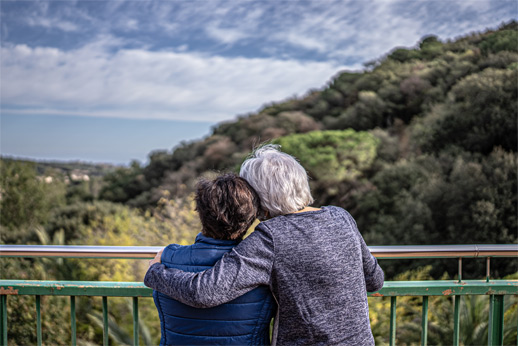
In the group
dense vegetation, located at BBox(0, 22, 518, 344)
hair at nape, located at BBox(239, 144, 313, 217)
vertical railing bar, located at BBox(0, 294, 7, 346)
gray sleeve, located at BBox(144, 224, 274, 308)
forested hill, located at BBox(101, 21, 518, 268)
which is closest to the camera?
gray sleeve, located at BBox(144, 224, 274, 308)

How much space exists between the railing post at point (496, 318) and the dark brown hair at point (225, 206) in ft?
4.44

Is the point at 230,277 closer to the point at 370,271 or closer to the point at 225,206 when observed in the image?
the point at 225,206

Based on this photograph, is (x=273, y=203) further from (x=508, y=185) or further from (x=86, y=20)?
(x=86, y=20)

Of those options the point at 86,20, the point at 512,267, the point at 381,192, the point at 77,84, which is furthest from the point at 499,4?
the point at 86,20

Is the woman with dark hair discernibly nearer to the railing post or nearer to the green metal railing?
the green metal railing

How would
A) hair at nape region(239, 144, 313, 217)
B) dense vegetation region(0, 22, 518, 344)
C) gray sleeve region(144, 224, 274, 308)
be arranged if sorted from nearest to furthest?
gray sleeve region(144, 224, 274, 308)
hair at nape region(239, 144, 313, 217)
dense vegetation region(0, 22, 518, 344)

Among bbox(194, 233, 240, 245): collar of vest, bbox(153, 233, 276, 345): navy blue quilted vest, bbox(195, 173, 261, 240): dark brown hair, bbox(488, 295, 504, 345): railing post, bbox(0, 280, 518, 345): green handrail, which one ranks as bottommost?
bbox(488, 295, 504, 345): railing post

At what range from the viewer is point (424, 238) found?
450 inches

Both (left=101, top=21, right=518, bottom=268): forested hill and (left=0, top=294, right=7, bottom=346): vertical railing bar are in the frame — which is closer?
(left=0, top=294, right=7, bottom=346): vertical railing bar

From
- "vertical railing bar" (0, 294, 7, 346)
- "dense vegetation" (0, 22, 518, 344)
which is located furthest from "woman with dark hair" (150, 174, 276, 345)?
"dense vegetation" (0, 22, 518, 344)

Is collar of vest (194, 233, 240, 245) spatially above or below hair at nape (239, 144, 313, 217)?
below

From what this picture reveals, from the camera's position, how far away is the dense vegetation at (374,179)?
25.7 feet

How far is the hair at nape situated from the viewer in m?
1.35

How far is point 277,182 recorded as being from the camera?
4.45ft
